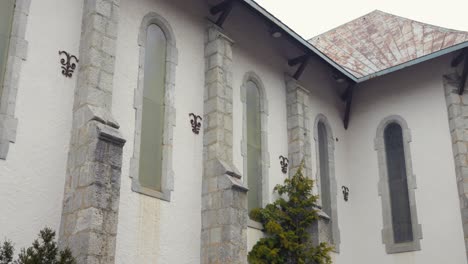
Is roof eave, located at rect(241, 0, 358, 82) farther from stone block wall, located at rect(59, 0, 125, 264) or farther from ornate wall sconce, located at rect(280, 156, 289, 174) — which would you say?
stone block wall, located at rect(59, 0, 125, 264)

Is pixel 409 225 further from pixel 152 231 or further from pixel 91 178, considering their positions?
pixel 91 178

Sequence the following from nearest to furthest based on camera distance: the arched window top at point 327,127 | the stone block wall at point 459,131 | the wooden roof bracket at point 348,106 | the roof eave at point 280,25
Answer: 1. the roof eave at point 280,25
2. the stone block wall at point 459,131
3. the arched window top at point 327,127
4. the wooden roof bracket at point 348,106

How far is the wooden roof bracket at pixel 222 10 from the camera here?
46.0 ft

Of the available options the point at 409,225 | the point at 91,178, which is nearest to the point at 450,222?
the point at 409,225

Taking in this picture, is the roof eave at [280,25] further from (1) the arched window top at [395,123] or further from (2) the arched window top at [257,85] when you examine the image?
(1) the arched window top at [395,123]

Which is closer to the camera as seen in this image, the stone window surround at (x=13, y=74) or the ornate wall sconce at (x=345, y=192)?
the stone window surround at (x=13, y=74)

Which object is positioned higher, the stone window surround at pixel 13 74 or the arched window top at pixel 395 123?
the arched window top at pixel 395 123

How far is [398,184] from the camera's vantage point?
17469mm

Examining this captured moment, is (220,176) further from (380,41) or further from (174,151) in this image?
(380,41)

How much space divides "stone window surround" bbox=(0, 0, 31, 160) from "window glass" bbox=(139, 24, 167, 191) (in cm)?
281

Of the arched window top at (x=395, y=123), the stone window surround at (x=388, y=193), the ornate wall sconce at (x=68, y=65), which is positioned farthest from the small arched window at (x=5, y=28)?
the arched window top at (x=395, y=123)

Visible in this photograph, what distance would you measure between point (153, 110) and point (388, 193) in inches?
337

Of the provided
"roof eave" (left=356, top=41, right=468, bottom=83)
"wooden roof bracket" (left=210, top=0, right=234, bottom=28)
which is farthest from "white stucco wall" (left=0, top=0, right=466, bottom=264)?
"roof eave" (left=356, top=41, right=468, bottom=83)

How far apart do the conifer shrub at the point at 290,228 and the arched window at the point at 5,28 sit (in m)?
6.65
